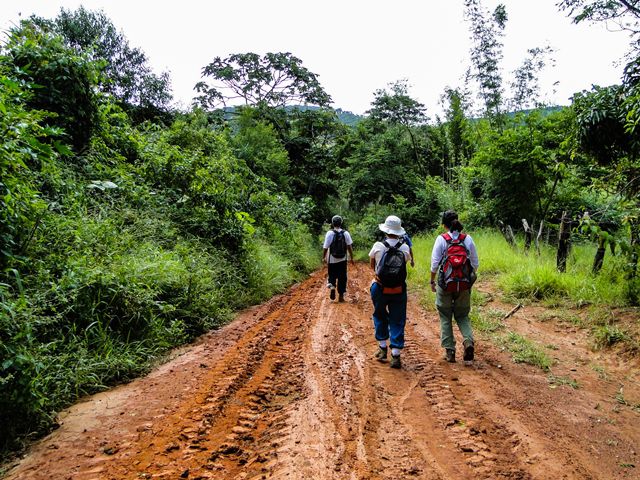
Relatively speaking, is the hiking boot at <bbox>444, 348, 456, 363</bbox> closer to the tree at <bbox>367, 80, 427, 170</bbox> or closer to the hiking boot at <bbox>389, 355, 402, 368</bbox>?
the hiking boot at <bbox>389, 355, 402, 368</bbox>

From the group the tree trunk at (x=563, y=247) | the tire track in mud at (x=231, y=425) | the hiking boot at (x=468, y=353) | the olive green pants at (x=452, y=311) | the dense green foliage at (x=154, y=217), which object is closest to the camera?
the tire track in mud at (x=231, y=425)

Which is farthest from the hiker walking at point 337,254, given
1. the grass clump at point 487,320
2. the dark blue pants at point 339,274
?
the grass clump at point 487,320

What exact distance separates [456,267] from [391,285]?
86 cm

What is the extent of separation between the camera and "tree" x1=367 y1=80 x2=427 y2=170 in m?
25.1

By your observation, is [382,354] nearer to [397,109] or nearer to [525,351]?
[525,351]

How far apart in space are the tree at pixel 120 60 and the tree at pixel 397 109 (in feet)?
47.5

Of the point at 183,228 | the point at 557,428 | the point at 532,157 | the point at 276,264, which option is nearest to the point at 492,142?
the point at 532,157

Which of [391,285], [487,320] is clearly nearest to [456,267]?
[391,285]

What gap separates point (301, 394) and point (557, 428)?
2284mm

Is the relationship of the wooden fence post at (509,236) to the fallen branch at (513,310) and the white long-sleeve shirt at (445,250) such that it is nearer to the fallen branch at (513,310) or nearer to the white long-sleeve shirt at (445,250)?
the fallen branch at (513,310)

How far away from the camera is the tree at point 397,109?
2514 centimetres

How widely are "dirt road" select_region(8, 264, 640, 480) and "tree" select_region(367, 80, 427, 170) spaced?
72.4 feet

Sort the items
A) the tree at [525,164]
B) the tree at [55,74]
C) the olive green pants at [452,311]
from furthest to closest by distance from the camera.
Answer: the tree at [525,164] → the tree at [55,74] → the olive green pants at [452,311]

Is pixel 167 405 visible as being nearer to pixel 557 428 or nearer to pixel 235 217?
pixel 557 428
